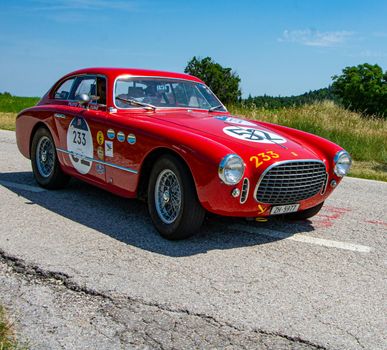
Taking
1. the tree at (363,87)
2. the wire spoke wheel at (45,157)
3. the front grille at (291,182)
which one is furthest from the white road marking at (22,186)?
the tree at (363,87)

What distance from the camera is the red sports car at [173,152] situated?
173 inches

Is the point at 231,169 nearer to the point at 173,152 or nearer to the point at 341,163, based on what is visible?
the point at 173,152

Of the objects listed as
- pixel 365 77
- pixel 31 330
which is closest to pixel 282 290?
pixel 31 330

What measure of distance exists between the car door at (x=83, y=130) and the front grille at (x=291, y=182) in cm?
185

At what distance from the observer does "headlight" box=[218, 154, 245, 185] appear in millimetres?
4219

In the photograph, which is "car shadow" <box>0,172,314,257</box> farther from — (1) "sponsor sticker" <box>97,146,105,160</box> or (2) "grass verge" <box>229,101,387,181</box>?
(2) "grass verge" <box>229,101,387,181</box>

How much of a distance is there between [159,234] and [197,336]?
6.29 feet

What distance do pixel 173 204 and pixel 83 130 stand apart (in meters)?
1.65

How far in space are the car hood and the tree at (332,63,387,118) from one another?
4522cm

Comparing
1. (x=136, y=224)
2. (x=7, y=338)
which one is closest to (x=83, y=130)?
(x=136, y=224)

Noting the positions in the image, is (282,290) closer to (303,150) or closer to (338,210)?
(303,150)

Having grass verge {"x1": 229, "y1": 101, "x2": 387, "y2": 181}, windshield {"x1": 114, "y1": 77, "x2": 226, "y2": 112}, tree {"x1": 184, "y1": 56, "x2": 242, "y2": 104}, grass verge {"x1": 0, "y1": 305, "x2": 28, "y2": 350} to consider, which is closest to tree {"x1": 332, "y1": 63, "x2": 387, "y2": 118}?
tree {"x1": 184, "y1": 56, "x2": 242, "y2": 104}

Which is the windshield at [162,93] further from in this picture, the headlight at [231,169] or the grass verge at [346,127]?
the grass verge at [346,127]

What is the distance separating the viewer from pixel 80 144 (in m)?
5.80
